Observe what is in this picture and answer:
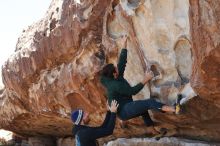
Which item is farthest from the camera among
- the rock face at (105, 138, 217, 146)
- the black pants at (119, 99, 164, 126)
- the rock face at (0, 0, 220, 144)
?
the rock face at (105, 138, 217, 146)

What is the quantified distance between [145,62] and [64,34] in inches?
98.9

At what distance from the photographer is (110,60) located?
972 cm

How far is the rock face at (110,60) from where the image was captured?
698cm

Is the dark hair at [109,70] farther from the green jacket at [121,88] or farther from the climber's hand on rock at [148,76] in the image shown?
the climber's hand on rock at [148,76]

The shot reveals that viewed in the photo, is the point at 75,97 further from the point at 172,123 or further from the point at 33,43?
the point at 172,123

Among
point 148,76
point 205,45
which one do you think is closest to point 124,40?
point 148,76

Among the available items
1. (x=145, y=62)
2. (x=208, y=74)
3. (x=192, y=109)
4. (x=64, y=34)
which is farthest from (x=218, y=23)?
(x=64, y=34)

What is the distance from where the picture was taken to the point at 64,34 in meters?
10.6

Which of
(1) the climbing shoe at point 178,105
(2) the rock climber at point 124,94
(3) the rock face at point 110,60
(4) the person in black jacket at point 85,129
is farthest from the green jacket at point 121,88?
(3) the rock face at point 110,60

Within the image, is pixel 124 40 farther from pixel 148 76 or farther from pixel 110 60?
pixel 148 76

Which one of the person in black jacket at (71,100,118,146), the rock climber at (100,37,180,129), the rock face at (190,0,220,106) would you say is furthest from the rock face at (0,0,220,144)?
the person in black jacket at (71,100,118,146)

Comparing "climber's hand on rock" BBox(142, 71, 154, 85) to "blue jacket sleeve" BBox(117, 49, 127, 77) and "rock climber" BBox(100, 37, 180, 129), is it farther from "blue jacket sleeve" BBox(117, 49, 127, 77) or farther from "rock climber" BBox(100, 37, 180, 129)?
"blue jacket sleeve" BBox(117, 49, 127, 77)

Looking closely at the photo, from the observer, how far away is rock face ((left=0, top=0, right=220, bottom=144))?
6.98m

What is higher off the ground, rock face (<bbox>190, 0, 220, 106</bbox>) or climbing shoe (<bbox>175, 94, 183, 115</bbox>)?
rock face (<bbox>190, 0, 220, 106</bbox>)
